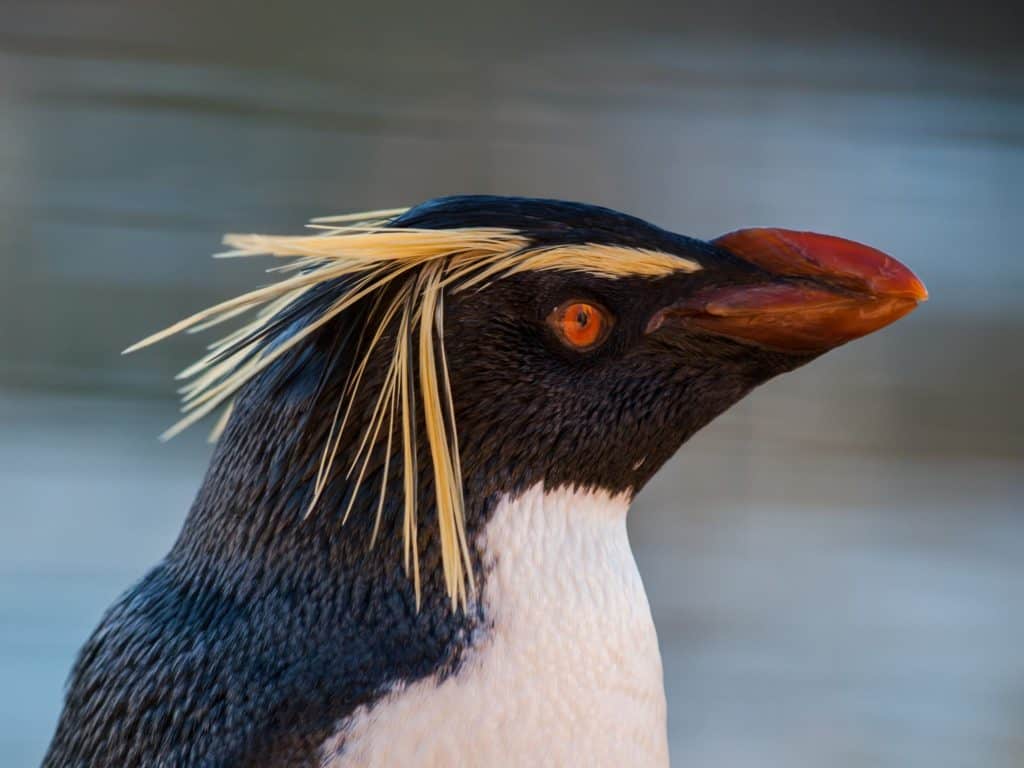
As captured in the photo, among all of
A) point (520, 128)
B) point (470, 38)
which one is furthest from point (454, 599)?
point (470, 38)

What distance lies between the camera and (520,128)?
3961 millimetres

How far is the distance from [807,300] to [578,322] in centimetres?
12

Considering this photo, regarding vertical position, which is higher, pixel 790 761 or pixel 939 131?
pixel 939 131

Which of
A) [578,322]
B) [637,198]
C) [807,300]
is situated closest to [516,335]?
[578,322]

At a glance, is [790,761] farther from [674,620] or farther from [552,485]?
[552,485]

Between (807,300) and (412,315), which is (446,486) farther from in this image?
(807,300)

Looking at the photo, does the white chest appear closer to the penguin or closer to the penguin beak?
the penguin

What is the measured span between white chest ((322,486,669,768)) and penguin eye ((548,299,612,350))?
0.27 feet

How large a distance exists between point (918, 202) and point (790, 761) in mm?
2327

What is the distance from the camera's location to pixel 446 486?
70 centimetres

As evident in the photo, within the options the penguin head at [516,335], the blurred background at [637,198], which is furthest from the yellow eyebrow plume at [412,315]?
the blurred background at [637,198]

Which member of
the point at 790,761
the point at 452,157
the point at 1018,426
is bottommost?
the point at 790,761

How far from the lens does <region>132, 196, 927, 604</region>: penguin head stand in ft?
2.35

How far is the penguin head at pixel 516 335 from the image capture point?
2.35 feet
